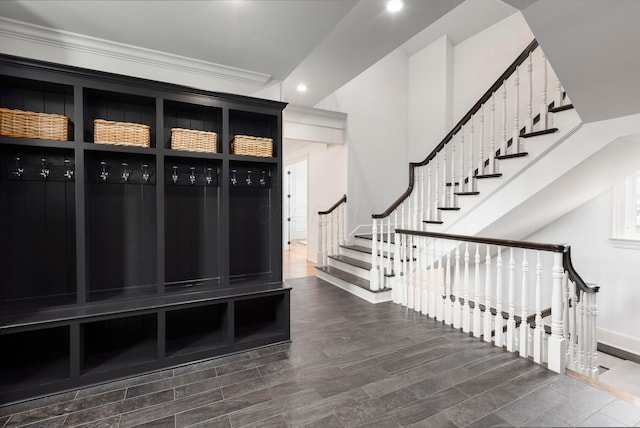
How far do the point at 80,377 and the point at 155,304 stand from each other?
63 cm

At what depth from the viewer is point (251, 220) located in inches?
118

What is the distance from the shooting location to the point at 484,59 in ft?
17.1

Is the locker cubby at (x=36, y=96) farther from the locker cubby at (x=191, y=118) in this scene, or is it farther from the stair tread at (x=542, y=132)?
the stair tread at (x=542, y=132)

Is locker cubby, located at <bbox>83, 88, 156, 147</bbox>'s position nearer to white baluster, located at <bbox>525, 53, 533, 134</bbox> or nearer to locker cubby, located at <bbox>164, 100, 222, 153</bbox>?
locker cubby, located at <bbox>164, 100, 222, 153</bbox>

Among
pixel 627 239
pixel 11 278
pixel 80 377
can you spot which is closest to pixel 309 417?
pixel 80 377

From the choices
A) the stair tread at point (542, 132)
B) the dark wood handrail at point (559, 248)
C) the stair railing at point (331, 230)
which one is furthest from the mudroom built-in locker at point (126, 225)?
the stair railing at point (331, 230)

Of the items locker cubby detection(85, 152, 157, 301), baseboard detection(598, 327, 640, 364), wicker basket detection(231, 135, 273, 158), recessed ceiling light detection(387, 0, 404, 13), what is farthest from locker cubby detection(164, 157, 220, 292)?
baseboard detection(598, 327, 640, 364)

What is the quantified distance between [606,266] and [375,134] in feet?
13.1

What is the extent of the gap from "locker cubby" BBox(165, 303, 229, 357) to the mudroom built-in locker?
0.04 feet

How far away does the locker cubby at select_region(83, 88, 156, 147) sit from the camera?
2.37 m

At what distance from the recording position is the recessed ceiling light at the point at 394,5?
2.26 metres

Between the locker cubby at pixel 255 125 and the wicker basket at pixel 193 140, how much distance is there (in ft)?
1.05

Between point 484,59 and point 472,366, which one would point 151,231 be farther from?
point 484,59

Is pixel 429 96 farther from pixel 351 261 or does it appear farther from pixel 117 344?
pixel 117 344
